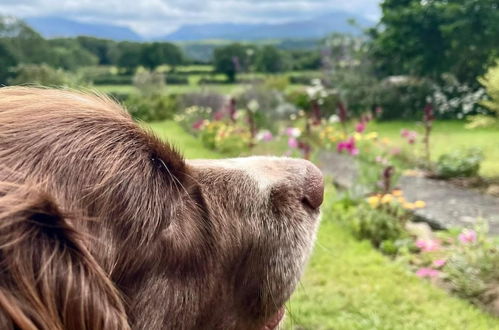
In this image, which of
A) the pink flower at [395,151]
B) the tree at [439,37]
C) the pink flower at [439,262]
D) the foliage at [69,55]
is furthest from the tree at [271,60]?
the pink flower at [439,262]

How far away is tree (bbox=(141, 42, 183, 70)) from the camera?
151 ft

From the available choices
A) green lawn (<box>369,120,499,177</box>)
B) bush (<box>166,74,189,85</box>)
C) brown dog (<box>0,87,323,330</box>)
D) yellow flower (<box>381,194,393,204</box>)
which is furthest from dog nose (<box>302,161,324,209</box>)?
bush (<box>166,74,189,85</box>)

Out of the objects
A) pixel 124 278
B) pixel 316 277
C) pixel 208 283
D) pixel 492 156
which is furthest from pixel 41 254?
pixel 492 156

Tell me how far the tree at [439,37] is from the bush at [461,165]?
12.3 meters

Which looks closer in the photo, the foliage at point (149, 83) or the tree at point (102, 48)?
the foliage at point (149, 83)

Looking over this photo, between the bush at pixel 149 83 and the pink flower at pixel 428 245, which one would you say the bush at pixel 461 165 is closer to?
the pink flower at pixel 428 245

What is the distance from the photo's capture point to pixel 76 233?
1699mm

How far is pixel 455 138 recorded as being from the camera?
1627 centimetres

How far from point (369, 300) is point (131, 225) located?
12.7ft

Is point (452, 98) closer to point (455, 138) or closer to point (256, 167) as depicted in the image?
point (455, 138)

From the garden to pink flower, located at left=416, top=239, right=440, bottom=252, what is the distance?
0.07ft

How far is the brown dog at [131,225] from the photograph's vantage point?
5.22 ft

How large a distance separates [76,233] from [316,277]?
457cm

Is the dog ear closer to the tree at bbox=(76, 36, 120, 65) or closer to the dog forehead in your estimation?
the dog forehead
